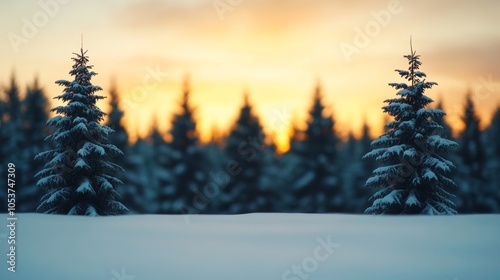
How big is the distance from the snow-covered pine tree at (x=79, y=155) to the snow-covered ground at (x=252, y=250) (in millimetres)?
9785

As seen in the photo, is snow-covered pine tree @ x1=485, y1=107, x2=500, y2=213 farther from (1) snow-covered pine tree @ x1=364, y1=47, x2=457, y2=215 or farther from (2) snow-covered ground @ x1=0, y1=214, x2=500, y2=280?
(2) snow-covered ground @ x1=0, y1=214, x2=500, y2=280

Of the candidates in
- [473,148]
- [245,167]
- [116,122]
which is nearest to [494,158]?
[473,148]

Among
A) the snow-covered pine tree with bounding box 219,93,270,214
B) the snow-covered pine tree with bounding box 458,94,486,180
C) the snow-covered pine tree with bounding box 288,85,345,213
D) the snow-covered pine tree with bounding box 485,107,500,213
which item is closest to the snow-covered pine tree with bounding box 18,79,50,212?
the snow-covered pine tree with bounding box 219,93,270,214

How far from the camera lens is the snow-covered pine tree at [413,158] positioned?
2103 centimetres

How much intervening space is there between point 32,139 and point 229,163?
17374 mm

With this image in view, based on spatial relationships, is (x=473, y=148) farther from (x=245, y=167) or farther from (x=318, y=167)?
(x=245, y=167)

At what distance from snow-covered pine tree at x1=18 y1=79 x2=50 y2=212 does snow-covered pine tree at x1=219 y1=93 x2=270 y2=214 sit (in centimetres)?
1547

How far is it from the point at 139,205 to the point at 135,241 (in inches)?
1324

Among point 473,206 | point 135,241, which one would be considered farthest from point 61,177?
point 473,206

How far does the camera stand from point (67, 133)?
65.3ft

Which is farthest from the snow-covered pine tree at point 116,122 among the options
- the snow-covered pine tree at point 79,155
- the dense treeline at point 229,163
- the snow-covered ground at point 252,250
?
the snow-covered ground at point 252,250

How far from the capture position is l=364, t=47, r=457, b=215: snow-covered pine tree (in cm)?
2103

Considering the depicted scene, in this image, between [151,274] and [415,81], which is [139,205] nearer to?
[415,81]

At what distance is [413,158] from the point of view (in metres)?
21.1
